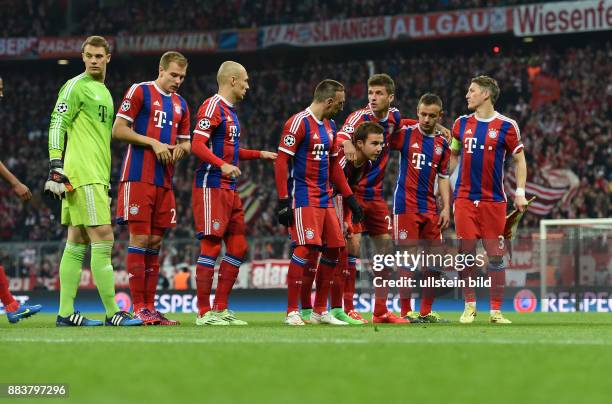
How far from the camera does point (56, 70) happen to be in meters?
37.2

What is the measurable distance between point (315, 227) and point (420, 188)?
57.6 inches

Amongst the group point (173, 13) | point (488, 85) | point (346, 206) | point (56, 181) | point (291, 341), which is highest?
point (173, 13)

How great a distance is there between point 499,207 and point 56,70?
30.6 metres

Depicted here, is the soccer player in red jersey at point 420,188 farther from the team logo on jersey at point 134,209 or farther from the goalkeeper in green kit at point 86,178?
the goalkeeper in green kit at point 86,178

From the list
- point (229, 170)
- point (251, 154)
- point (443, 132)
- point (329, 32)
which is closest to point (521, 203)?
point (443, 132)

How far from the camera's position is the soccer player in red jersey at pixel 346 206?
8.83m

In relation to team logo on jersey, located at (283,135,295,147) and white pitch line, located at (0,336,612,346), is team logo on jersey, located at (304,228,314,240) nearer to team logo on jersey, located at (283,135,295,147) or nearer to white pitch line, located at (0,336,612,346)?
team logo on jersey, located at (283,135,295,147)

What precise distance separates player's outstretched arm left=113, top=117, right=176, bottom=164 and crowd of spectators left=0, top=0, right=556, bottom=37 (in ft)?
77.1

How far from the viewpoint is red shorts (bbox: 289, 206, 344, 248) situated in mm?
8344

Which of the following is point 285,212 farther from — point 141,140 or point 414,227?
point 414,227

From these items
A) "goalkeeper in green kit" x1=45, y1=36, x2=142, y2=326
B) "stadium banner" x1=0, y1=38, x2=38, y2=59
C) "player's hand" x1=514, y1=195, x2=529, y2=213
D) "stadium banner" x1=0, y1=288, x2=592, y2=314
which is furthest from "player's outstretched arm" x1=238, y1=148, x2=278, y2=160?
"stadium banner" x1=0, y1=38, x2=38, y2=59

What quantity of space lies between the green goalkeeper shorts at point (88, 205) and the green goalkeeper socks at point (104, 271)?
0.19 meters
